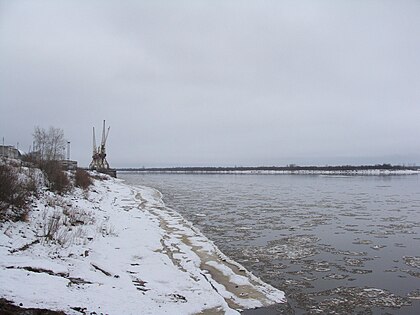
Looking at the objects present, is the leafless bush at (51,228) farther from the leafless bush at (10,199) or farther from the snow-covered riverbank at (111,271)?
the leafless bush at (10,199)

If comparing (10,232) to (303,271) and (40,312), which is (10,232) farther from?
(303,271)

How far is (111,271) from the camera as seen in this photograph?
341 inches

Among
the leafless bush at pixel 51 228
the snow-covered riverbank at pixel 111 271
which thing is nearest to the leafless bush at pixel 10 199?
the snow-covered riverbank at pixel 111 271

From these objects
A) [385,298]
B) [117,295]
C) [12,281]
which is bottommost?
[385,298]

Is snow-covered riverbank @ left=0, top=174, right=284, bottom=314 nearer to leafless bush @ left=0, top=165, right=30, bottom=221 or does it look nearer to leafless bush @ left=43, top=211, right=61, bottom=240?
leafless bush @ left=43, top=211, right=61, bottom=240

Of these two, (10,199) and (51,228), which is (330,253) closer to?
(51,228)

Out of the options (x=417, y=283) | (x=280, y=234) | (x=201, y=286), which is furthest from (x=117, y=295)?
(x=280, y=234)

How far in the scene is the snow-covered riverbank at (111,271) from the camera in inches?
249

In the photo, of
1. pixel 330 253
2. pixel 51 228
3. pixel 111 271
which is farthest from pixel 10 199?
pixel 330 253

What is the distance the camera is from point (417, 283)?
9.42m

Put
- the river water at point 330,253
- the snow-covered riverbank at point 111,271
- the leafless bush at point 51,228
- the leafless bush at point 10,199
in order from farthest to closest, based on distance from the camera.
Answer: the leafless bush at point 10,199
the leafless bush at point 51,228
the river water at point 330,253
the snow-covered riverbank at point 111,271

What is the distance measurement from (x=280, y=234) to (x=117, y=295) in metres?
9.95

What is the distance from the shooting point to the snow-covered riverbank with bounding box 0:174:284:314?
6.31m

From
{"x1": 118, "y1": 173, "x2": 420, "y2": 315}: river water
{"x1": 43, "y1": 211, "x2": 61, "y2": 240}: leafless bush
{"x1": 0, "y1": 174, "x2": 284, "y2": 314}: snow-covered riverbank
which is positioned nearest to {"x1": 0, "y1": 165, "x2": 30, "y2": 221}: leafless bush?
{"x1": 0, "y1": 174, "x2": 284, "y2": 314}: snow-covered riverbank
